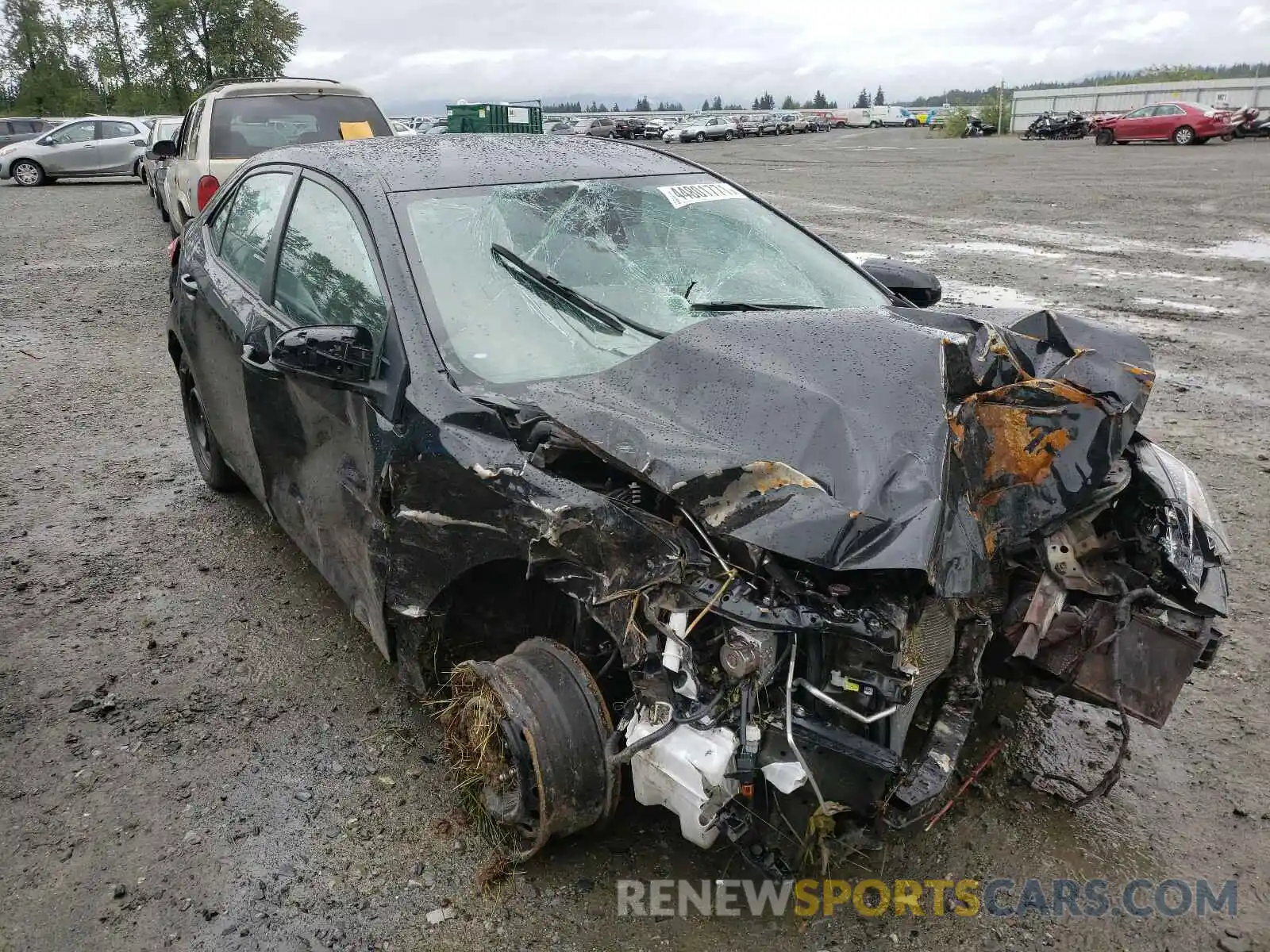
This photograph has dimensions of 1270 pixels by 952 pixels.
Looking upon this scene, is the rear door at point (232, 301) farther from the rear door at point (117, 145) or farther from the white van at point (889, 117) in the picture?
the white van at point (889, 117)

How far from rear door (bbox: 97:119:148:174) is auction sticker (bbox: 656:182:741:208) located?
2313 cm

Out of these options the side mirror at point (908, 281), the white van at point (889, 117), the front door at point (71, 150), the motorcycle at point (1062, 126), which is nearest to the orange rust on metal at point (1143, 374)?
the side mirror at point (908, 281)

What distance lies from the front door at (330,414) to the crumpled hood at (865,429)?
0.56m

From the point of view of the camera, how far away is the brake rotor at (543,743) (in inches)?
93.0

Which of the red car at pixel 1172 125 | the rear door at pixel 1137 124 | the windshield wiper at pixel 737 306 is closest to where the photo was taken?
the windshield wiper at pixel 737 306

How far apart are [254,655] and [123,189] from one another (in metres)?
21.7

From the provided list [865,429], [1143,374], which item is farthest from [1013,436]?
[1143,374]

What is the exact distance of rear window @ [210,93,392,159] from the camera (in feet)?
29.9

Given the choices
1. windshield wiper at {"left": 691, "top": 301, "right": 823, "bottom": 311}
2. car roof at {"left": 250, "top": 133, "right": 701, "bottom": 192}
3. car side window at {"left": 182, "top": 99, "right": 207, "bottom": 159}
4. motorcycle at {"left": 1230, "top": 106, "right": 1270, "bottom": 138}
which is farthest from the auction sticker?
motorcycle at {"left": 1230, "top": 106, "right": 1270, "bottom": 138}

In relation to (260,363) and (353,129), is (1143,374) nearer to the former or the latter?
(260,363)

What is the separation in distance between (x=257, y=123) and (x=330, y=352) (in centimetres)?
773

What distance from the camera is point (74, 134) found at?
2273cm

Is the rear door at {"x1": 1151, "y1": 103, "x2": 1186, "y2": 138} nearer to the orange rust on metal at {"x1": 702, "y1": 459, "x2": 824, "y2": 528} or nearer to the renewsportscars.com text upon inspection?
the renewsportscars.com text

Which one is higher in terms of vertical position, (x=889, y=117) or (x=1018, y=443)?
(x=1018, y=443)
